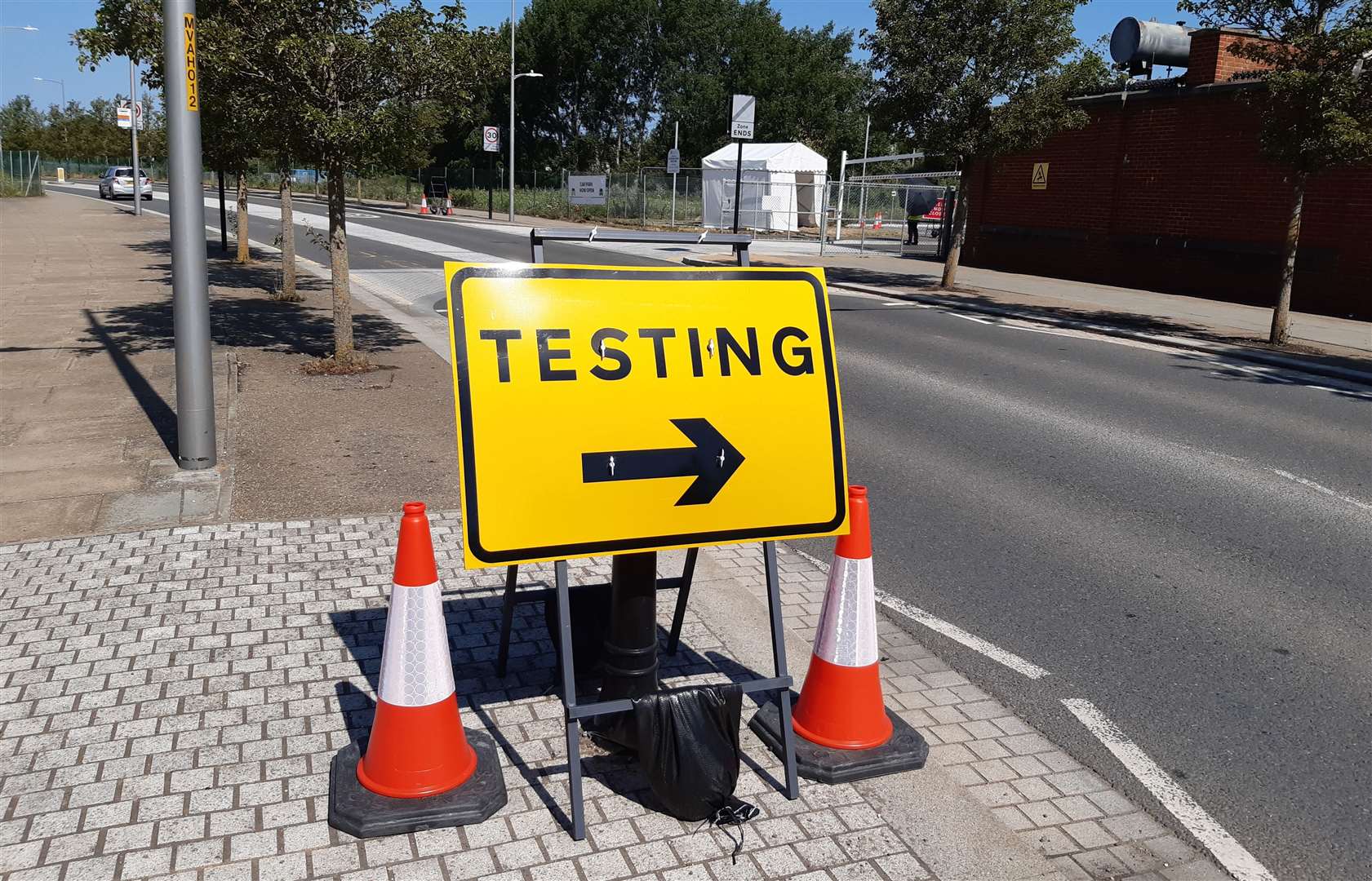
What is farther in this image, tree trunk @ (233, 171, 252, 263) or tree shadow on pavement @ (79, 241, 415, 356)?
tree trunk @ (233, 171, 252, 263)

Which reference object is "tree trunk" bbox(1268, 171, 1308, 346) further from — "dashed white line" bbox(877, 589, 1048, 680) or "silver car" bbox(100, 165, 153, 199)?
"silver car" bbox(100, 165, 153, 199)

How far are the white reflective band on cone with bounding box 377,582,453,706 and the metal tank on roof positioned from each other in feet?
82.0

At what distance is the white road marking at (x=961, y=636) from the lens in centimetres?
461

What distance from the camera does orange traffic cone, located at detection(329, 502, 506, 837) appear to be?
3.27 m

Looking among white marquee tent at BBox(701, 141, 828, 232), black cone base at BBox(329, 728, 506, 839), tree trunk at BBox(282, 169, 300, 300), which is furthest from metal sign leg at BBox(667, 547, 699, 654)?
white marquee tent at BBox(701, 141, 828, 232)

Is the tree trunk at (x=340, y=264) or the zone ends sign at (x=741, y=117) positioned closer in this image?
the tree trunk at (x=340, y=264)

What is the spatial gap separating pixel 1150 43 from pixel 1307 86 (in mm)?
11831

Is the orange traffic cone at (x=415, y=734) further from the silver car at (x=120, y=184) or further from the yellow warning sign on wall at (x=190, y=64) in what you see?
the silver car at (x=120, y=184)

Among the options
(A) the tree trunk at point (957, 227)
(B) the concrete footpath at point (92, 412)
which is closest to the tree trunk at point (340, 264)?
(B) the concrete footpath at point (92, 412)

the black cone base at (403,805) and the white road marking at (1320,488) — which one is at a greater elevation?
the white road marking at (1320,488)

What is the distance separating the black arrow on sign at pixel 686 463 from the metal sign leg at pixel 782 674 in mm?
311

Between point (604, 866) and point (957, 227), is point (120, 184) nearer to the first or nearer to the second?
point (957, 227)

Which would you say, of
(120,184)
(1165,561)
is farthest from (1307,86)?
(120,184)

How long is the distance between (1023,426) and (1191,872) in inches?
248
